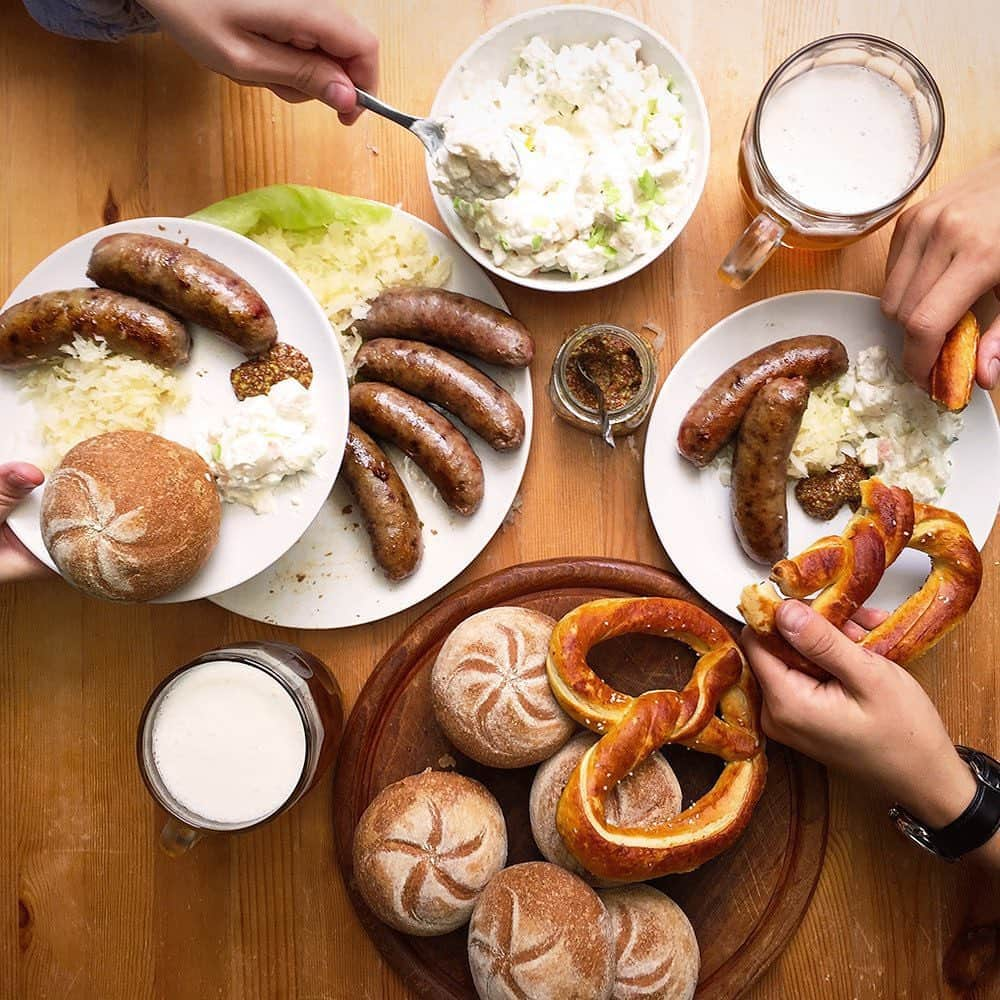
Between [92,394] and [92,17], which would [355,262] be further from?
[92,17]

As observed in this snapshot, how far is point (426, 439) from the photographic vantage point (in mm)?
1883

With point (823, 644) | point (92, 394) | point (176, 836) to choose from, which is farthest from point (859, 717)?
point (92, 394)

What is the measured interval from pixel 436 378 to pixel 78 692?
43.5 inches

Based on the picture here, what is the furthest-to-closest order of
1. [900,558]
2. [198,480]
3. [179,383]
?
[900,558]
[179,383]
[198,480]

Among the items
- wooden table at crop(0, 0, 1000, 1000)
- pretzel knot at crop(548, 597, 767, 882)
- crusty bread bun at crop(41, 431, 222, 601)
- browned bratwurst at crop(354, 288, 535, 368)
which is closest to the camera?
crusty bread bun at crop(41, 431, 222, 601)

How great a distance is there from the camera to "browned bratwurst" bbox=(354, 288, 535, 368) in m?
1.88

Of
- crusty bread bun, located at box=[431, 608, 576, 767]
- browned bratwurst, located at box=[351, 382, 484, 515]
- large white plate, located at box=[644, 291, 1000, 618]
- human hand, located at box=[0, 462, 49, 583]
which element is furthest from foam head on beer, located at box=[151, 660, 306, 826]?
large white plate, located at box=[644, 291, 1000, 618]

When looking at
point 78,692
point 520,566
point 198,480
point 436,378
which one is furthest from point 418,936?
point 436,378

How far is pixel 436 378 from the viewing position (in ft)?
6.25

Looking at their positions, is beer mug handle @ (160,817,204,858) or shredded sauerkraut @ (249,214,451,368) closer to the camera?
beer mug handle @ (160,817,204,858)

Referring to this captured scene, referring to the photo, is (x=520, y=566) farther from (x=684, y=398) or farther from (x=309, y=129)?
(x=309, y=129)

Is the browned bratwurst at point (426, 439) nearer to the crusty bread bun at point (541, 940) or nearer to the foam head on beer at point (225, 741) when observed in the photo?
the foam head on beer at point (225, 741)

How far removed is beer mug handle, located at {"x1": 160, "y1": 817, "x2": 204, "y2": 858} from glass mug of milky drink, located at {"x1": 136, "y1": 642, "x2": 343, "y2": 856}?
0.07 feet

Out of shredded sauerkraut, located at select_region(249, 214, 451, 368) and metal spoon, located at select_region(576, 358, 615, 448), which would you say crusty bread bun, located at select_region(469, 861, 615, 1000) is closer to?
metal spoon, located at select_region(576, 358, 615, 448)
